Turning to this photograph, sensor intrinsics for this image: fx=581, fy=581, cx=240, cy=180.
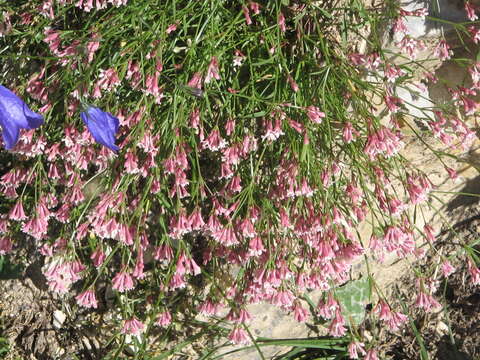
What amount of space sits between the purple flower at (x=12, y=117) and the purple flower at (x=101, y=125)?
0.27m

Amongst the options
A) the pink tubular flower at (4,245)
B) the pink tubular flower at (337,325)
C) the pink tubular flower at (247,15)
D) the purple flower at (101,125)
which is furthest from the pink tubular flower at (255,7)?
the pink tubular flower at (4,245)

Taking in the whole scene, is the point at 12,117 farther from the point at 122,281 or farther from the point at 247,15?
the point at 247,15

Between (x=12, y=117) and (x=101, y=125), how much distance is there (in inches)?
17.6

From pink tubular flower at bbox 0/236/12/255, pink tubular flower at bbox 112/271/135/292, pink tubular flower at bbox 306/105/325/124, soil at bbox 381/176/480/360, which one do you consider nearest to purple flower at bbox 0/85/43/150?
pink tubular flower at bbox 112/271/135/292

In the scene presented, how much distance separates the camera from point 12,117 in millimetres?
2570

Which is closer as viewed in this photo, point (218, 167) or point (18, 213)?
point (18, 213)

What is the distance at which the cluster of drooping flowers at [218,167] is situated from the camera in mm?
3076

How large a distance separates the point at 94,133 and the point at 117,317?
1701 millimetres

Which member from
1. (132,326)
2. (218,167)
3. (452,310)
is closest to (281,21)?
(218,167)

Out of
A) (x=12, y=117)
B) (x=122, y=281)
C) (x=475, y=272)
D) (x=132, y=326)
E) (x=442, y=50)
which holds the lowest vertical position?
(x=132, y=326)

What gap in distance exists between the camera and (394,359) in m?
4.20

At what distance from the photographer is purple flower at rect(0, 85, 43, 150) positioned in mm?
2537

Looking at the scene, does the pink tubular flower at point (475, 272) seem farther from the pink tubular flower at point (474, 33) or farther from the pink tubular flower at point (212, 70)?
the pink tubular flower at point (212, 70)

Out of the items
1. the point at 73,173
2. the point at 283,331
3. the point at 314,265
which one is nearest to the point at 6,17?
the point at 73,173
